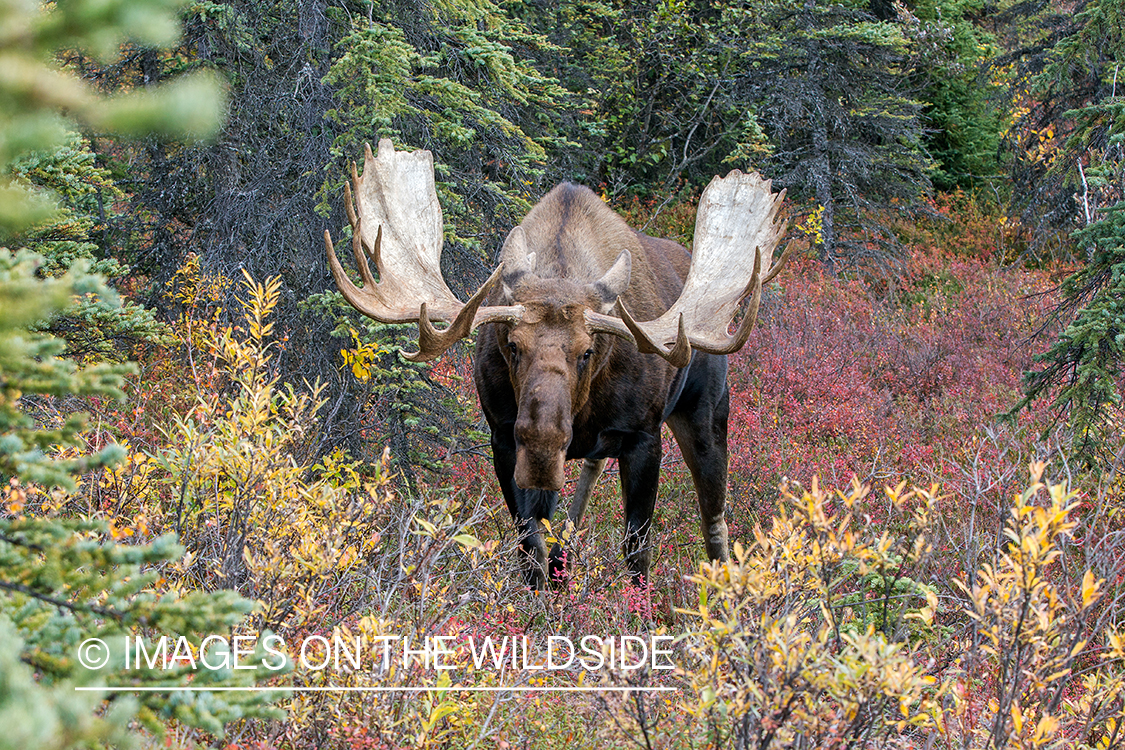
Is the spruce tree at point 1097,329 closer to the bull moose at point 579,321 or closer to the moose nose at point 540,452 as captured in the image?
the bull moose at point 579,321

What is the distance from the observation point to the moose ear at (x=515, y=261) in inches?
186

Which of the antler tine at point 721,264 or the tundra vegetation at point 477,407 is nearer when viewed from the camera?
the tundra vegetation at point 477,407

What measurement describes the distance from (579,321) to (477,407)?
3.32 m

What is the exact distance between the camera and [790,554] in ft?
9.29

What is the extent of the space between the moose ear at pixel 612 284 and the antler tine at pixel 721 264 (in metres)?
0.17

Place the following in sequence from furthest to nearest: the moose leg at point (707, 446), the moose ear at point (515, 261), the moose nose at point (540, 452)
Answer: the moose leg at point (707, 446), the moose ear at point (515, 261), the moose nose at point (540, 452)

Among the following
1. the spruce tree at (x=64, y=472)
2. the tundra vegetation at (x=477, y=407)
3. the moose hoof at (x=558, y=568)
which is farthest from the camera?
the moose hoof at (x=558, y=568)

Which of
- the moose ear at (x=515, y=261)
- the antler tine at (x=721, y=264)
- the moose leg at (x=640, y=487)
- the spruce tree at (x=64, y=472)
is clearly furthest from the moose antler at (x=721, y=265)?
the spruce tree at (x=64, y=472)

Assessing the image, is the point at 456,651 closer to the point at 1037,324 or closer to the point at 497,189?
the point at 497,189

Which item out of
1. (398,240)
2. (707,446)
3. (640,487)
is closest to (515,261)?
(398,240)

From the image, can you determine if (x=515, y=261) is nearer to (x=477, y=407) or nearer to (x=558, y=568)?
(x=558, y=568)

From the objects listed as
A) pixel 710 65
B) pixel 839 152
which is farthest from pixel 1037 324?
pixel 710 65

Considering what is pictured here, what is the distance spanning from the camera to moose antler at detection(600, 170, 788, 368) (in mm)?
4871

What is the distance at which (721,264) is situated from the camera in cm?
543
